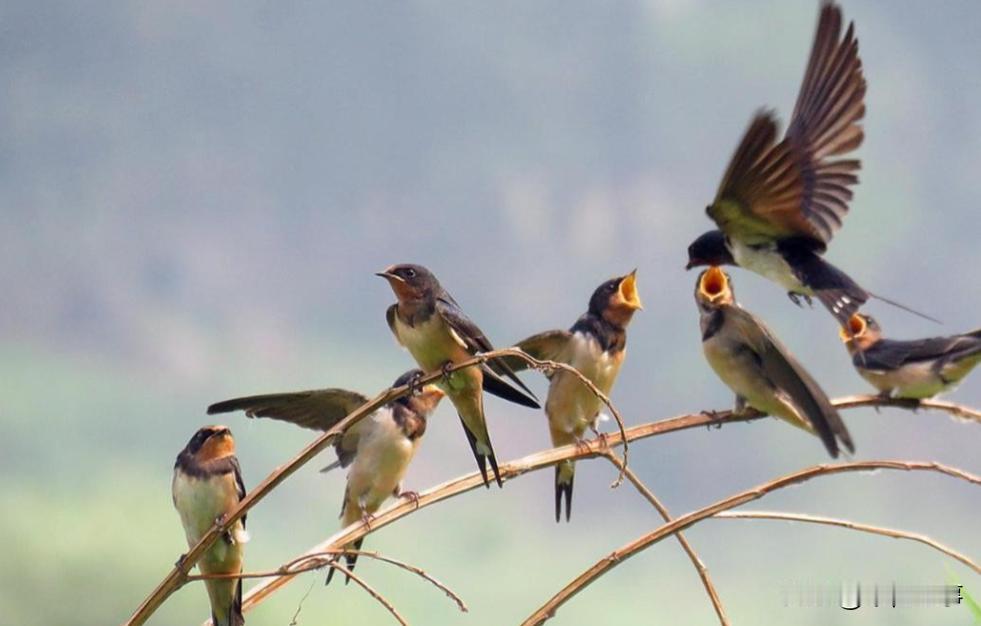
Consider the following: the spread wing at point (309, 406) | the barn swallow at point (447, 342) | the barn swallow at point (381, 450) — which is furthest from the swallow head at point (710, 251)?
the barn swallow at point (381, 450)

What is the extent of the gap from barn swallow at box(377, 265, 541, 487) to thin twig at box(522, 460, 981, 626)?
0.34 meters

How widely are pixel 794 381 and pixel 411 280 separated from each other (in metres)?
0.83

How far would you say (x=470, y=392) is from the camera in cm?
Result: 229

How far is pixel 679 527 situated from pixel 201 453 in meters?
1.60

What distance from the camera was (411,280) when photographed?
8.09ft

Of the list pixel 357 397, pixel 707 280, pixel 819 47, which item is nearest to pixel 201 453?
pixel 357 397

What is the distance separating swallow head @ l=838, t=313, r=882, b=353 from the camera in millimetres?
3289

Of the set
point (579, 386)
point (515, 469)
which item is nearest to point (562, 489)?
point (579, 386)

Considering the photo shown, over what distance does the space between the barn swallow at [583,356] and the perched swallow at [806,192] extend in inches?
28.9

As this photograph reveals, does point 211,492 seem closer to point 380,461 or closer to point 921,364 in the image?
point 380,461

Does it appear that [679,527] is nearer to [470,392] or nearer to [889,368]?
[470,392]

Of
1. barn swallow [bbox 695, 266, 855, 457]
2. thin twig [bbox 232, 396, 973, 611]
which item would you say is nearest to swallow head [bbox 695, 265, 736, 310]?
barn swallow [bbox 695, 266, 855, 457]

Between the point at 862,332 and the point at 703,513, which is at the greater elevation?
the point at 862,332

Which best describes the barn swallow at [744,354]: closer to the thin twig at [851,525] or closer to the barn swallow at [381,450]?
the thin twig at [851,525]
